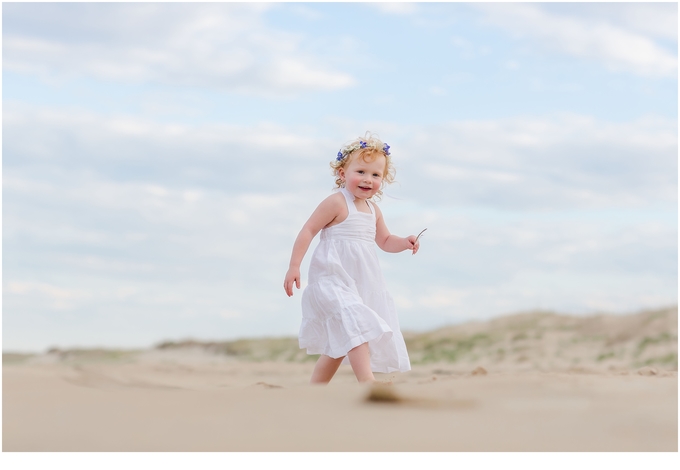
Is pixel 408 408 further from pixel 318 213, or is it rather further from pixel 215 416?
pixel 318 213

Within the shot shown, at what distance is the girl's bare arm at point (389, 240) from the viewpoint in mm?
5152

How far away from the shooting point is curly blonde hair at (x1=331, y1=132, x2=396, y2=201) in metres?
4.93

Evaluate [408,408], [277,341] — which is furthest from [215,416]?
[277,341]

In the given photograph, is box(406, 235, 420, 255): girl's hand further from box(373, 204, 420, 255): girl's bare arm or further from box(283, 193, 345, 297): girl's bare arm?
box(283, 193, 345, 297): girl's bare arm

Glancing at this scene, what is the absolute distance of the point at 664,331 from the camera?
35.3 ft

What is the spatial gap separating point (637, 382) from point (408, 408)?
142 cm

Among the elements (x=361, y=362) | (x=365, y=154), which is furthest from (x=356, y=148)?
(x=361, y=362)

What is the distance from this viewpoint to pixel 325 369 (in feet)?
15.8

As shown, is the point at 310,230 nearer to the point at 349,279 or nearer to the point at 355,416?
the point at 349,279

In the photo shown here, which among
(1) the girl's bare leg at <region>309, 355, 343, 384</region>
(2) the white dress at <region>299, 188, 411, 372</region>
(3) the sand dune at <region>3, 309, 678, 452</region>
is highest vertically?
(2) the white dress at <region>299, 188, 411, 372</region>

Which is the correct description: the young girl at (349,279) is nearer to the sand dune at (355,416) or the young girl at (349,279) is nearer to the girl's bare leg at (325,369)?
the girl's bare leg at (325,369)

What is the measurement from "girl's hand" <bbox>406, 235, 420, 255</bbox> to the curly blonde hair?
1.16 feet

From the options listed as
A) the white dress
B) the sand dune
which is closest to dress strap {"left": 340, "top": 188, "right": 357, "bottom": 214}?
the white dress

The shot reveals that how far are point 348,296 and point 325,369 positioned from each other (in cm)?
52
